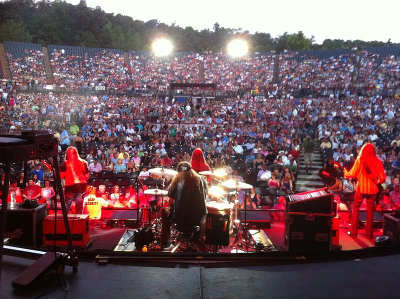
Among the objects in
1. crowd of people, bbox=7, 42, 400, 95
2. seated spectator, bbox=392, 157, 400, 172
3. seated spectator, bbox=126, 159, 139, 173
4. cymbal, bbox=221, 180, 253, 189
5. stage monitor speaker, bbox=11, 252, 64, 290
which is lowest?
seated spectator, bbox=126, 159, 139, 173

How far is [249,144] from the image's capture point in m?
13.1

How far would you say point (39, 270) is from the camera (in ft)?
9.03

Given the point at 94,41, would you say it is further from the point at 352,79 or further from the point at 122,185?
the point at 122,185

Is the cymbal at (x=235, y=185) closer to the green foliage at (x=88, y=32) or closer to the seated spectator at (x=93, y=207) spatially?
the seated spectator at (x=93, y=207)

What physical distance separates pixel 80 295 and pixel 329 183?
4.41m

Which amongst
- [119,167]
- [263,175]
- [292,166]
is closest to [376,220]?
[263,175]

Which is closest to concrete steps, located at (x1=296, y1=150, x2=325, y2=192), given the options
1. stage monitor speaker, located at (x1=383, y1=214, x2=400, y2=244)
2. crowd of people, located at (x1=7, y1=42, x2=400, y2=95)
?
stage monitor speaker, located at (x1=383, y1=214, x2=400, y2=244)

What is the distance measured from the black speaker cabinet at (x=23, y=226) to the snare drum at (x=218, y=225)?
2256 millimetres

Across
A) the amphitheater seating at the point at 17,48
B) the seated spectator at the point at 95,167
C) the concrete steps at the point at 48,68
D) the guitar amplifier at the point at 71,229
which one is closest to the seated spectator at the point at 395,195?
the guitar amplifier at the point at 71,229

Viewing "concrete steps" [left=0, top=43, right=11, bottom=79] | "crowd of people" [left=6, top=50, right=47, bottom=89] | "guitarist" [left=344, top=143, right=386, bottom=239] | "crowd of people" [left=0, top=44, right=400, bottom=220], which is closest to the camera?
"guitarist" [left=344, top=143, right=386, bottom=239]

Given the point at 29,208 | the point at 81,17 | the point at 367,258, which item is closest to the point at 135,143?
the point at 29,208

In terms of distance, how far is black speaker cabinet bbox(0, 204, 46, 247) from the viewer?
4637 mm

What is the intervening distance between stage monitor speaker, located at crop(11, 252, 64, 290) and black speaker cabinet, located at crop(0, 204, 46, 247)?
1940 mm

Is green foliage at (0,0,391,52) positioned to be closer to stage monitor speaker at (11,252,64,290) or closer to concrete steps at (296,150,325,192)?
concrete steps at (296,150,325,192)
